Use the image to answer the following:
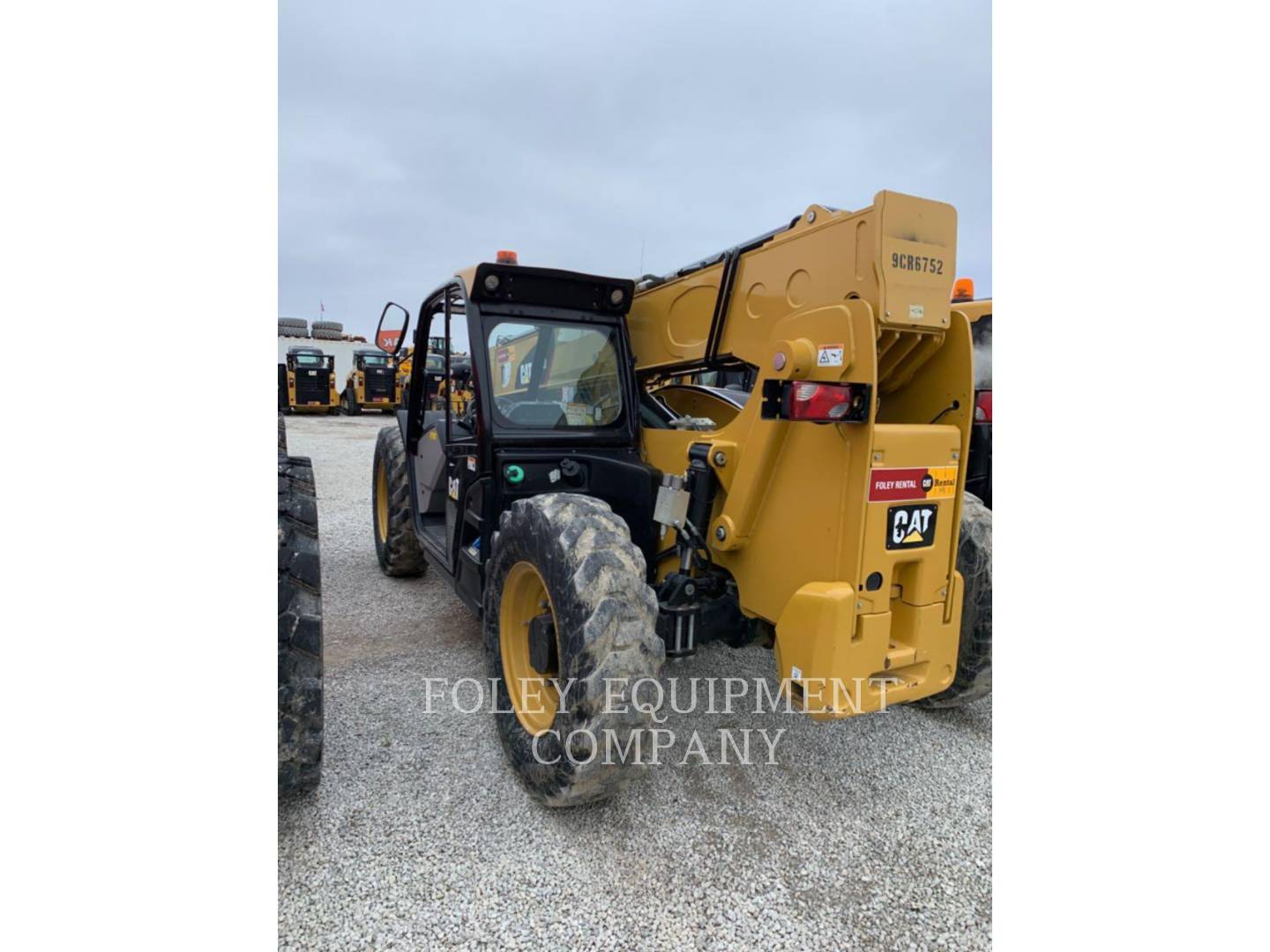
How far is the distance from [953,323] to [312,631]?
262 cm

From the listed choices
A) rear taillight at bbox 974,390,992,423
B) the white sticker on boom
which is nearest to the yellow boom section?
the white sticker on boom

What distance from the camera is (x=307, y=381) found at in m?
23.2

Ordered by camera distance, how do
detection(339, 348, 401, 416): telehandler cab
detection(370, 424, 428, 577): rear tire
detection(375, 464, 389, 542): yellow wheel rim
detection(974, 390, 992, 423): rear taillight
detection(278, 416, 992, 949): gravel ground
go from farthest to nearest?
detection(339, 348, 401, 416): telehandler cab, detection(375, 464, 389, 542): yellow wheel rim, detection(370, 424, 428, 577): rear tire, detection(974, 390, 992, 423): rear taillight, detection(278, 416, 992, 949): gravel ground

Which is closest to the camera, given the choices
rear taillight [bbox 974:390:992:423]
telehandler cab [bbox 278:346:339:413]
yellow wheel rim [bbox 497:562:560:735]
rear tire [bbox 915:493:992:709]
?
yellow wheel rim [bbox 497:562:560:735]

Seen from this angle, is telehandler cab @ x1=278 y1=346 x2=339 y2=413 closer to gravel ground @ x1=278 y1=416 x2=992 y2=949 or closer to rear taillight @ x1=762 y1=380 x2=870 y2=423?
gravel ground @ x1=278 y1=416 x2=992 y2=949

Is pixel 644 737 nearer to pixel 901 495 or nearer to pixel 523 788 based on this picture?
pixel 523 788

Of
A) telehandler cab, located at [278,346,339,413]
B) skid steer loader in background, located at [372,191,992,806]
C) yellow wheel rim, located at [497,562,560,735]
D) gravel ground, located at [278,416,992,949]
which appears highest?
telehandler cab, located at [278,346,339,413]

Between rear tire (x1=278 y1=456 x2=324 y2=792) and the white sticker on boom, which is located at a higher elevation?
the white sticker on boom

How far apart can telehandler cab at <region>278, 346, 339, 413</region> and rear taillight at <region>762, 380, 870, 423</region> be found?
23335 millimetres

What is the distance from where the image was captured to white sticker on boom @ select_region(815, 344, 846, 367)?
2.41m

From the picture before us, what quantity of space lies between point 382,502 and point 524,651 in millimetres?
3197

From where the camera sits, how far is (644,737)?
2447 millimetres

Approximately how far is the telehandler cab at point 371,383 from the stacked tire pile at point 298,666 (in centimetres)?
2148

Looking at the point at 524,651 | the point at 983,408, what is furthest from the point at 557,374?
the point at 983,408
